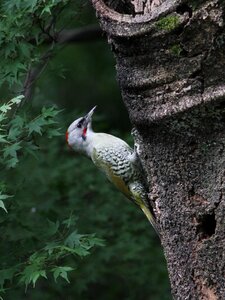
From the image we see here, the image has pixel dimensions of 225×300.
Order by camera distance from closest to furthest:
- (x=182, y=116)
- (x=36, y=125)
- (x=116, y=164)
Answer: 1. (x=182, y=116)
2. (x=36, y=125)
3. (x=116, y=164)

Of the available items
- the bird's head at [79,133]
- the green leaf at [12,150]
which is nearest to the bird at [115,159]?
the bird's head at [79,133]

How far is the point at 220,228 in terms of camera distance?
4445 mm

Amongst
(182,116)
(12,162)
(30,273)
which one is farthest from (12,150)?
(182,116)

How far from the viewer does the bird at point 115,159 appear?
18.6 ft

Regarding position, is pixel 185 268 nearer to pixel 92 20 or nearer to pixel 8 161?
pixel 8 161

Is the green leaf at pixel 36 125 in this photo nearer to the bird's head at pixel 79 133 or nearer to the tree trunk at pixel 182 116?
the tree trunk at pixel 182 116

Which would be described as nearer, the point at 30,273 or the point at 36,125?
the point at 30,273

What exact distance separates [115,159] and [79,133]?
0.51 m

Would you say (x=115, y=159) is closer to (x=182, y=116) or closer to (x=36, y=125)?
(x=36, y=125)

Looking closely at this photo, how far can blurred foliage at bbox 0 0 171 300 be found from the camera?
527 centimetres

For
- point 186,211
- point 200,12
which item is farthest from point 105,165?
point 200,12

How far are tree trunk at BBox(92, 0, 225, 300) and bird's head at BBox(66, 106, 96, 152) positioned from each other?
4.92ft

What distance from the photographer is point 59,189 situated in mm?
7680

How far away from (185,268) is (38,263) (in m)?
0.88
